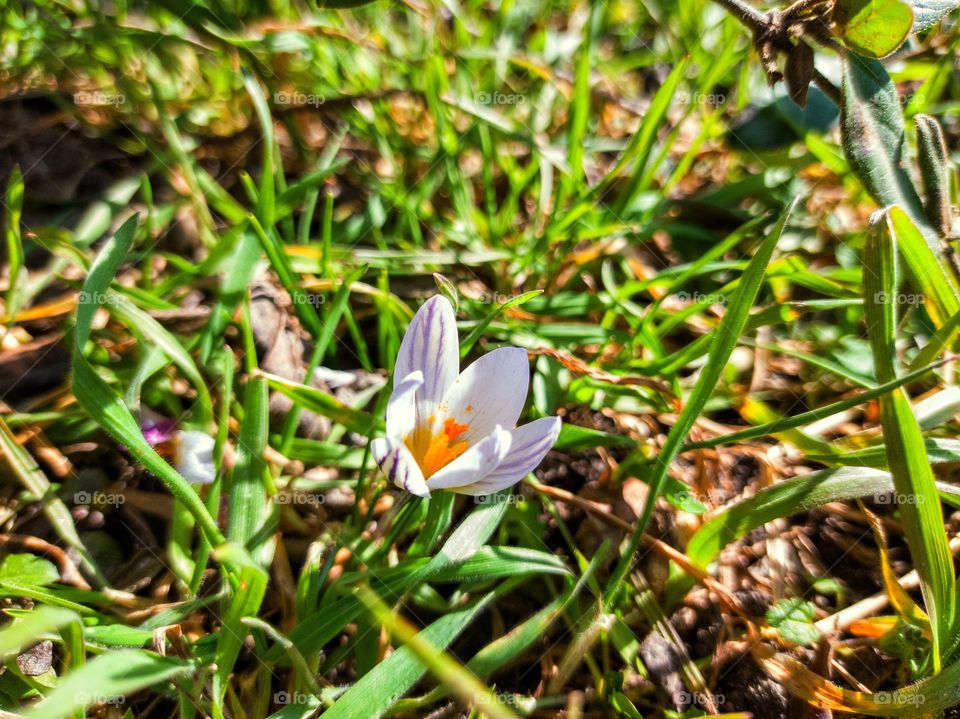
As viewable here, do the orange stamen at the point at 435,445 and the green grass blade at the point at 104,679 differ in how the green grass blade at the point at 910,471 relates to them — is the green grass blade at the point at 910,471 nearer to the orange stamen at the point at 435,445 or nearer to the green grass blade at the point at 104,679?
the orange stamen at the point at 435,445

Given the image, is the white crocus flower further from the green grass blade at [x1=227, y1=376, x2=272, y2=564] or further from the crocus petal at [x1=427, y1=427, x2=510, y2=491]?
the green grass blade at [x1=227, y1=376, x2=272, y2=564]

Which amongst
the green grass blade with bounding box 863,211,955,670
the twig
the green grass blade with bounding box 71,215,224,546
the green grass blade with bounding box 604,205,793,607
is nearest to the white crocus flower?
the green grass blade with bounding box 604,205,793,607

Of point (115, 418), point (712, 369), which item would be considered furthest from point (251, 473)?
point (712, 369)

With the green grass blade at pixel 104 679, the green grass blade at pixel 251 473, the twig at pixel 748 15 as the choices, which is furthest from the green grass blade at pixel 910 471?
the green grass blade at pixel 104 679

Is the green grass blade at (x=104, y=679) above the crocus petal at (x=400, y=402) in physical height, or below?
below

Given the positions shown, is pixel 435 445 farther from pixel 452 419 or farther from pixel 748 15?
pixel 748 15
